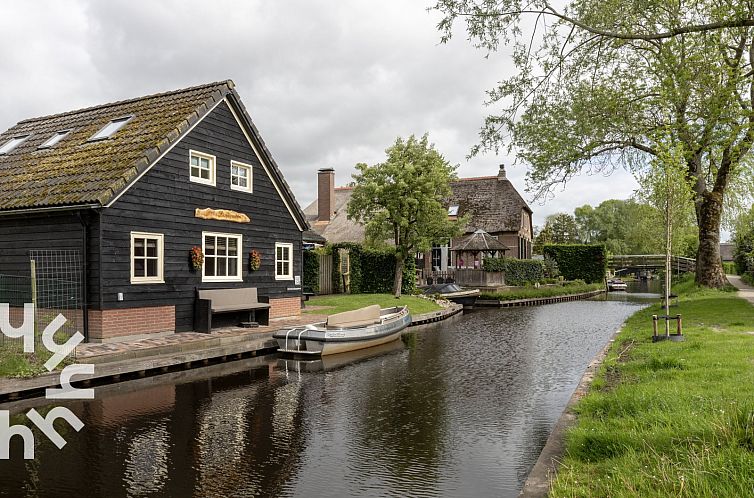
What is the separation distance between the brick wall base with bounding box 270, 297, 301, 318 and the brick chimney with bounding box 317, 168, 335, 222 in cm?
2820

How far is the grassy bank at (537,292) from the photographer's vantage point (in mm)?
34125

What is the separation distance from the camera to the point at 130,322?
1419 cm

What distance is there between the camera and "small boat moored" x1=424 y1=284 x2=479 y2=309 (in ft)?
102

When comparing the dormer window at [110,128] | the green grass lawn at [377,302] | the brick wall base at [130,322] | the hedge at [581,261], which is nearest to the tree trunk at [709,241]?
the green grass lawn at [377,302]

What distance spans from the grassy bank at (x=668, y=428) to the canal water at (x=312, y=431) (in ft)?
3.49

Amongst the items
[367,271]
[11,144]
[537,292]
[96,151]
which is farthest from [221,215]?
[537,292]

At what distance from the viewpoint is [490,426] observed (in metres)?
8.89

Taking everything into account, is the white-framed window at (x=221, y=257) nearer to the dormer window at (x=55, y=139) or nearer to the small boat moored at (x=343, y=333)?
the small boat moored at (x=343, y=333)

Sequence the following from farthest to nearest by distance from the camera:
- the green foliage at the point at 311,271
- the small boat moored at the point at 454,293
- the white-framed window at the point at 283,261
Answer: the small boat moored at the point at 454,293, the green foliage at the point at 311,271, the white-framed window at the point at 283,261

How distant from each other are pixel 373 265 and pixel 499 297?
7979mm

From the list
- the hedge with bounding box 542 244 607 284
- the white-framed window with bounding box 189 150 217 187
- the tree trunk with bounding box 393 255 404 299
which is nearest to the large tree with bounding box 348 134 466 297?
the tree trunk with bounding box 393 255 404 299

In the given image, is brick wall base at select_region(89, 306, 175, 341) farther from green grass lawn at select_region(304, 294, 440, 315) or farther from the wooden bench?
green grass lawn at select_region(304, 294, 440, 315)

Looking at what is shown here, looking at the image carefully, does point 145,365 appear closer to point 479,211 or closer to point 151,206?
point 151,206

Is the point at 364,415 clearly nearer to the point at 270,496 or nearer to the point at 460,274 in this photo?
the point at 270,496
